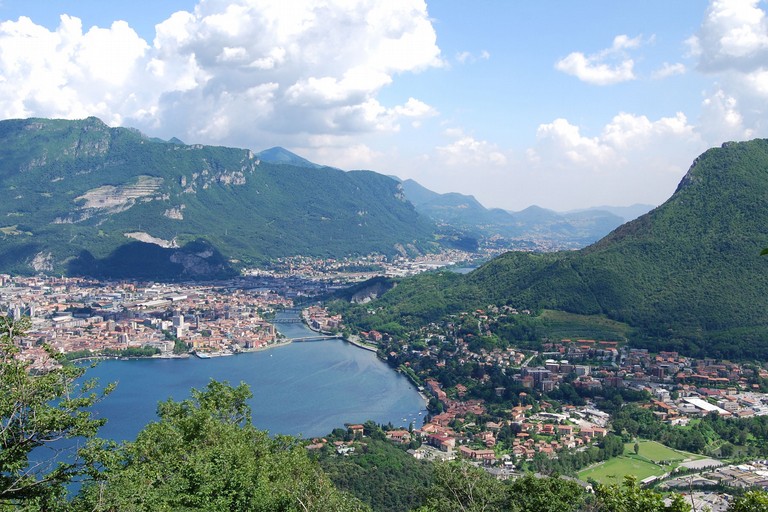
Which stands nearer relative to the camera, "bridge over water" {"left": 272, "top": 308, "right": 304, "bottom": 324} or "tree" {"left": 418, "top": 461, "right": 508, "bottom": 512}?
"tree" {"left": 418, "top": 461, "right": 508, "bottom": 512}

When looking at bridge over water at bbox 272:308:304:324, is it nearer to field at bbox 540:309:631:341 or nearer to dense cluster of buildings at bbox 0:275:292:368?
dense cluster of buildings at bbox 0:275:292:368

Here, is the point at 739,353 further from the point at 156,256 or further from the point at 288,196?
the point at 288,196

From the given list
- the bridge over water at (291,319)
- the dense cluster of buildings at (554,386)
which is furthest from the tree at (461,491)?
the bridge over water at (291,319)

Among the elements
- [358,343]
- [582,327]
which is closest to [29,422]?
[582,327]

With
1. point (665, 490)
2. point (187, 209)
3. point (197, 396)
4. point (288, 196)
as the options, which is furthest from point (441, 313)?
point (288, 196)

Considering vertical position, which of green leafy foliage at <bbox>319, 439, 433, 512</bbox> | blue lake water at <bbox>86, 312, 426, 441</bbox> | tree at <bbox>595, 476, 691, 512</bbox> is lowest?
blue lake water at <bbox>86, 312, 426, 441</bbox>

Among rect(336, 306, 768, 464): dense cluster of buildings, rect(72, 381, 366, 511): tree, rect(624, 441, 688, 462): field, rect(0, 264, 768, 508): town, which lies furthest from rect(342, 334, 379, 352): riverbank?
rect(72, 381, 366, 511): tree
